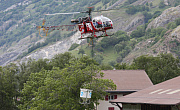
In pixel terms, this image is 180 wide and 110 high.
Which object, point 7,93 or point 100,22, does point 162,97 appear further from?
Result: point 7,93

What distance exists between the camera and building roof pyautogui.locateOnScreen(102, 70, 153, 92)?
Answer: 5353 cm

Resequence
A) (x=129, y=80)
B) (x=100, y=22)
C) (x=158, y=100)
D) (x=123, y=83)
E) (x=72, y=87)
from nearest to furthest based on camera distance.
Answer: (x=158, y=100), (x=100, y=22), (x=72, y=87), (x=123, y=83), (x=129, y=80)

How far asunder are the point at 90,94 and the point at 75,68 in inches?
316

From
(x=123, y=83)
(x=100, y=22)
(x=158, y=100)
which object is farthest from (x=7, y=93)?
(x=158, y=100)

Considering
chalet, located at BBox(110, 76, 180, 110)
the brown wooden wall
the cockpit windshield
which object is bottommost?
the brown wooden wall

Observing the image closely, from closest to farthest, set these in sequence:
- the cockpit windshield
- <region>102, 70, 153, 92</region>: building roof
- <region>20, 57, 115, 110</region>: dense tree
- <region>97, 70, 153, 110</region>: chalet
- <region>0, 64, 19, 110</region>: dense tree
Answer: the cockpit windshield, <region>20, 57, 115, 110</region>: dense tree, <region>97, 70, 153, 110</region>: chalet, <region>102, 70, 153, 92</region>: building roof, <region>0, 64, 19, 110</region>: dense tree

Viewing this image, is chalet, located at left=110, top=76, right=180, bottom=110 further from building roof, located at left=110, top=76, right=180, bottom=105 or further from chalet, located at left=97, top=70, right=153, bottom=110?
chalet, located at left=97, top=70, right=153, bottom=110

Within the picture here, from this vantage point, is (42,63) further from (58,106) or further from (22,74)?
(58,106)

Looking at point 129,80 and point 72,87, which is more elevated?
point 72,87

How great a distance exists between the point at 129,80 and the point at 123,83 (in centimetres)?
195

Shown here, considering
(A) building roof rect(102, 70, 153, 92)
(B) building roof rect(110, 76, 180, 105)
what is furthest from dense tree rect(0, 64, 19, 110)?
(B) building roof rect(110, 76, 180, 105)

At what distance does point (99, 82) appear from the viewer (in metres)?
42.3

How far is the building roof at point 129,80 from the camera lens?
53531mm

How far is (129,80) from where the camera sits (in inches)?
2229
